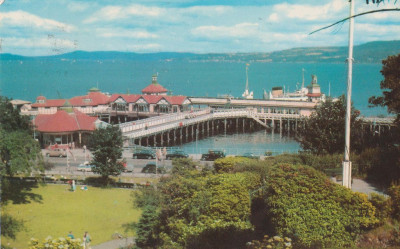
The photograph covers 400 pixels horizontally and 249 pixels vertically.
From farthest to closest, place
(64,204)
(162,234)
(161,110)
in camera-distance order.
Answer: (161,110) → (64,204) → (162,234)

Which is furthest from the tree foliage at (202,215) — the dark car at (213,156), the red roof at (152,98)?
the red roof at (152,98)

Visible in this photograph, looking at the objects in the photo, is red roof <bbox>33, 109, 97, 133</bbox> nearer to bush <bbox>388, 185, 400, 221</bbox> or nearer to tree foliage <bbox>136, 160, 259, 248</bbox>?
tree foliage <bbox>136, 160, 259, 248</bbox>

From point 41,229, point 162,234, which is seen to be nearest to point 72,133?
point 41,229

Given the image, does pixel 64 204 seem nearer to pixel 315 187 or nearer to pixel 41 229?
pixel 41 229

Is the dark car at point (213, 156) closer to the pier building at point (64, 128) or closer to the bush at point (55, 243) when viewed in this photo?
the pier building at point (64, 128)

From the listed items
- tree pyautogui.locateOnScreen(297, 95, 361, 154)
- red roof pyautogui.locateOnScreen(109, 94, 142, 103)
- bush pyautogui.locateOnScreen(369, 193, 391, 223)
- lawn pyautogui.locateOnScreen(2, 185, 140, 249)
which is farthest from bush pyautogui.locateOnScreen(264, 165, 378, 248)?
red roof pyautogui.locateOnScreen(109, 94, 142, 103)

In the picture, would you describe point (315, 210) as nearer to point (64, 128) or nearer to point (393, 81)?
point (393, 81)
